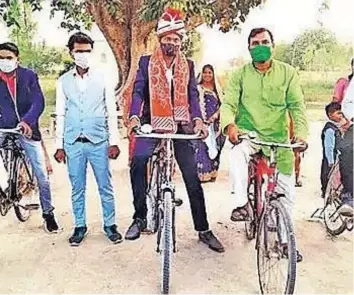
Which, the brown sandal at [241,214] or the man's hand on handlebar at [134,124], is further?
the brown sandal at [241,214]

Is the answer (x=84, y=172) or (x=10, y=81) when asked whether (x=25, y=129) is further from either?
(x=84, y=172)

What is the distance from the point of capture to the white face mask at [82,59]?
3.44 metres

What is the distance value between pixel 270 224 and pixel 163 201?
516mm

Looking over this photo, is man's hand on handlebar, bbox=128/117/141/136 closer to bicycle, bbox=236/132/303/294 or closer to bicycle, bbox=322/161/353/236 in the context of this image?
bicycle, bbox=236/132/303/294

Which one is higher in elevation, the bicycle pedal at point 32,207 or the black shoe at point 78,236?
the bicycle pedal at point 32,207

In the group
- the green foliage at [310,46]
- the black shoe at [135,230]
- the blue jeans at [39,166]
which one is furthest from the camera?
the green foliage at [310,46]

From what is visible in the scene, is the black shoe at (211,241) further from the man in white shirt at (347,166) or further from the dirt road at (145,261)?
the man in white shirt at (347,166)

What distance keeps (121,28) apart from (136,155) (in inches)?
107

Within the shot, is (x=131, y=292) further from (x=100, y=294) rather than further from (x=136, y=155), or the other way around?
(x=136, y=155)

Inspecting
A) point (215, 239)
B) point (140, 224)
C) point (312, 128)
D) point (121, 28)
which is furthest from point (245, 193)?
point (121, 28)

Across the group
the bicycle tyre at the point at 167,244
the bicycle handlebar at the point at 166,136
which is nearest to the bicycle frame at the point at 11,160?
the bicycle handlebar at the point at 166,136

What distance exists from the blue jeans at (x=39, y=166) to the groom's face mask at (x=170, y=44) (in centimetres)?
108

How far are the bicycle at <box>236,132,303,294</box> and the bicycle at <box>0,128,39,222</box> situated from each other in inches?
57.0

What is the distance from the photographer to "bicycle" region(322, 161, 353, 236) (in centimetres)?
374
